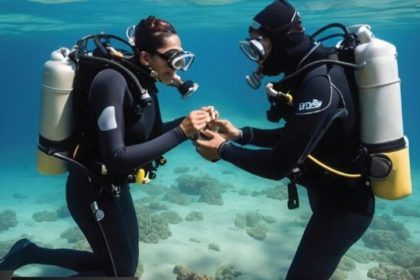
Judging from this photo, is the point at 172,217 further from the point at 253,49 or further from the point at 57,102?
the point at 253,49

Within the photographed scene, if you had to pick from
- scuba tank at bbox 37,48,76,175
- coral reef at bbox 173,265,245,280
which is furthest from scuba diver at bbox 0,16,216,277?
coral reef at bbox 173,265,245,280

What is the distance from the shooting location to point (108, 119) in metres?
3.77

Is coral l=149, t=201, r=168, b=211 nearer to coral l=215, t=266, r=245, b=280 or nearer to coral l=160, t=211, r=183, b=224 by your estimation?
coral l=160, t=211, r=183, b=224

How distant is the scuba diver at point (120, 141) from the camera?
152 inches

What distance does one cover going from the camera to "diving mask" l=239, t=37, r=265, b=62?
4.02 m

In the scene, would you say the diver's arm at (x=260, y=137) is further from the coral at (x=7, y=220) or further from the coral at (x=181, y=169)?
the coral at (x=181, y=169)

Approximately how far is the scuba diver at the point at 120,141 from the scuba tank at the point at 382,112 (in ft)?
4.96

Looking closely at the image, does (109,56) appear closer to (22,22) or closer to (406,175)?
(406,175)

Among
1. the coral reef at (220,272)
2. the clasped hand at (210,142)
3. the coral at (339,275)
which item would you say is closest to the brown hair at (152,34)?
the clasped hand at (210,142)

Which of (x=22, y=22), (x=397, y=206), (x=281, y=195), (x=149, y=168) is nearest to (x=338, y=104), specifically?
(x=149, y=168)

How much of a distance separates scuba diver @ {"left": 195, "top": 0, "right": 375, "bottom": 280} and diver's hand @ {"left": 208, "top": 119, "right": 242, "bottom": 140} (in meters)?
0.40

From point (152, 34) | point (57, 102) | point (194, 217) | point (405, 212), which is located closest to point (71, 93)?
point (57, 102)

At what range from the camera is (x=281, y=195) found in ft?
54.7

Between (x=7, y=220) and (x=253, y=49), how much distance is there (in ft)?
43.7
